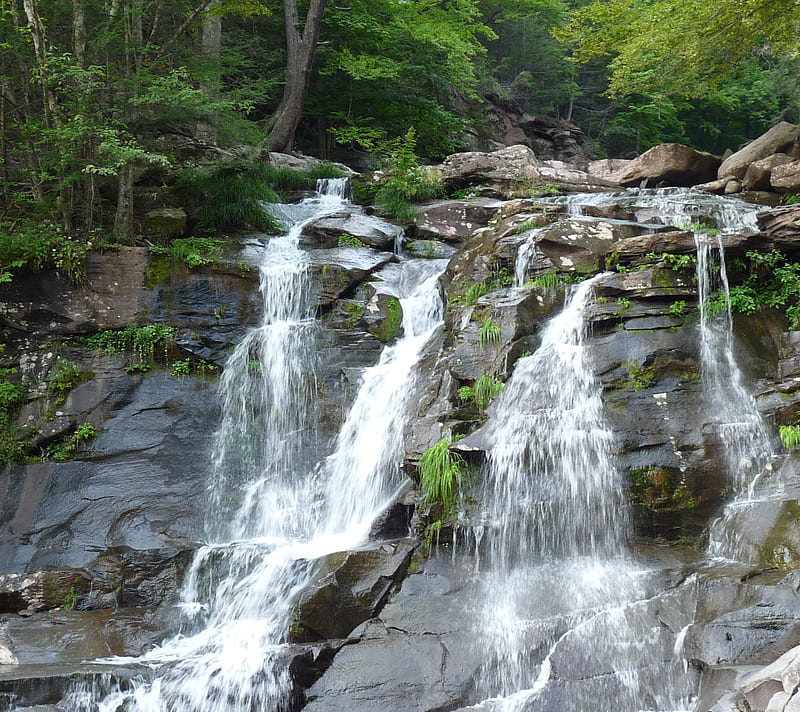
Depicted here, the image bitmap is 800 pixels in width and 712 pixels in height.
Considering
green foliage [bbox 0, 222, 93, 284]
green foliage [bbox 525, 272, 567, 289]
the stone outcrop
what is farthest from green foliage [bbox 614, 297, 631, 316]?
green foliage [bbox 0, 222, 93, 284]

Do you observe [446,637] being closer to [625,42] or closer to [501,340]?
[501,340]

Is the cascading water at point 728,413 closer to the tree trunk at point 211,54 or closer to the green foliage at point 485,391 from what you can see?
the green foliage at point 485,391

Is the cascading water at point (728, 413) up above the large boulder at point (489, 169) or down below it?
below

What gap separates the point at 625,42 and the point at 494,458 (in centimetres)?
1353

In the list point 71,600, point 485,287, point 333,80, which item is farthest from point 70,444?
point 333,80

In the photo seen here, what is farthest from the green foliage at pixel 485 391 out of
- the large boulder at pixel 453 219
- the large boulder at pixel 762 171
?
the large boulder at pixel 762 171

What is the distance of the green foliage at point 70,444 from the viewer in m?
8.42

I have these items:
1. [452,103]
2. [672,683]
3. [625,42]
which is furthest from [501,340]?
[452,103]

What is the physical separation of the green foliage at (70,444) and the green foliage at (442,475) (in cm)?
471

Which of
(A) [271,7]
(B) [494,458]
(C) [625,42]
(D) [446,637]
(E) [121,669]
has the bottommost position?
(E) [121,669]

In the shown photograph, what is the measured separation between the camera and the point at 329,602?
5863 mm

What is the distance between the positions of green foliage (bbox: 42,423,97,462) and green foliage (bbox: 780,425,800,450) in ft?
26.6

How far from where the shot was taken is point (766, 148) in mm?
13586

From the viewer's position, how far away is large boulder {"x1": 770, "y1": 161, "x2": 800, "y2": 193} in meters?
11.5
